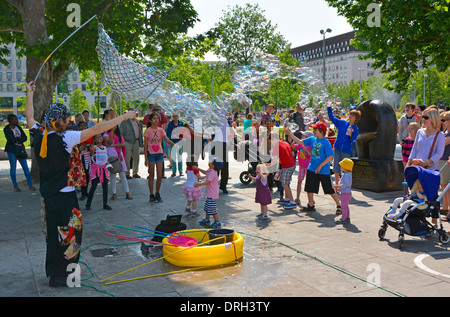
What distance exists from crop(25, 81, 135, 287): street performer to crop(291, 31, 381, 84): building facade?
13182 cm

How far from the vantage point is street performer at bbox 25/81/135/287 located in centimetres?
505

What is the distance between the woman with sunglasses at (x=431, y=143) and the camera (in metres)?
7.45

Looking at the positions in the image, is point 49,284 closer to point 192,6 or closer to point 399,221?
point 399,221

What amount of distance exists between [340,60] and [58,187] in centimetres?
14259

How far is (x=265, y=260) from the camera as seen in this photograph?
601cm

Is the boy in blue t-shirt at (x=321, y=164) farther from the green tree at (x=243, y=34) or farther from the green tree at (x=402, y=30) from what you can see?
the green tree at (x=243, y=34)

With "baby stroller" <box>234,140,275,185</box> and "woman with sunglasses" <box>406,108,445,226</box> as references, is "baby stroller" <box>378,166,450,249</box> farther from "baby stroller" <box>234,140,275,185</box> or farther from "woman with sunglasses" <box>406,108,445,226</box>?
"baby stroller" <box>234,140,275,185</box>

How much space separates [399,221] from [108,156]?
6579 millimetres

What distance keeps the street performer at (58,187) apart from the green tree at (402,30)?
11.3 metres

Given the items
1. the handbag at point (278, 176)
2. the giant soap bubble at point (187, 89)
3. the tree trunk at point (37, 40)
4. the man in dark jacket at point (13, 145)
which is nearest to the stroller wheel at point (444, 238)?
the handbag at point (278, 176)

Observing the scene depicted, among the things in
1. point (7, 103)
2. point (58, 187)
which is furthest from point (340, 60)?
point (58, 187)

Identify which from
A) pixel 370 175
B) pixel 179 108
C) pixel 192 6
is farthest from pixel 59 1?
pixel 370 175

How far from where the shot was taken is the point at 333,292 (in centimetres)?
481

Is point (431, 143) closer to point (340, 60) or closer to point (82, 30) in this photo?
point (82, 30)
